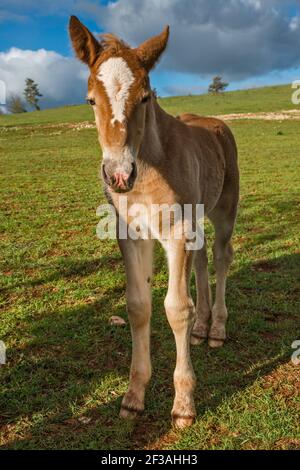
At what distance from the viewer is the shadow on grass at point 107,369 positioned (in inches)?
146

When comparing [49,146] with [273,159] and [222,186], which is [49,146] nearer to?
[273,159]

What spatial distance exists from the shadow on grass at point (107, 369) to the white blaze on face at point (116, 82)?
2.42 meters

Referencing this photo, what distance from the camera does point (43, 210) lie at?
37.3ft

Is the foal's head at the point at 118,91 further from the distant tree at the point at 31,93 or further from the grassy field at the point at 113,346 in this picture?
the distant tree at the point at 31,93

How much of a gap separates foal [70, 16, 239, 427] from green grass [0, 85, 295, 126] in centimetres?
3749

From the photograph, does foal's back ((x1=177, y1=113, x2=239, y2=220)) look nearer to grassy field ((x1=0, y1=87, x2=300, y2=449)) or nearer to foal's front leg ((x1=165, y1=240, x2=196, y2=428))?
grassy field ((x1=0, y1=87, x2=300, y2=449))

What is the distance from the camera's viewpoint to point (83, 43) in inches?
136

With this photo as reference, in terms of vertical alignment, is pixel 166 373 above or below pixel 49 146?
below

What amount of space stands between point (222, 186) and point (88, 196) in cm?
819

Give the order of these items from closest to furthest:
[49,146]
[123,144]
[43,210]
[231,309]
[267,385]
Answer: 1. [123,144]
2. [267,385]
3. [231,309]
4. [43,210]
5. [49,146]

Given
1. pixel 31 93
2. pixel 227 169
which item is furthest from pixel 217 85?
pixel 227 169

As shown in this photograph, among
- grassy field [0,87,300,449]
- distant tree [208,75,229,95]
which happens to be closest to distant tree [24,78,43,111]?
distant tree [208,75,229,95]

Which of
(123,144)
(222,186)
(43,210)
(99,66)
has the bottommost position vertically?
(43,210)
